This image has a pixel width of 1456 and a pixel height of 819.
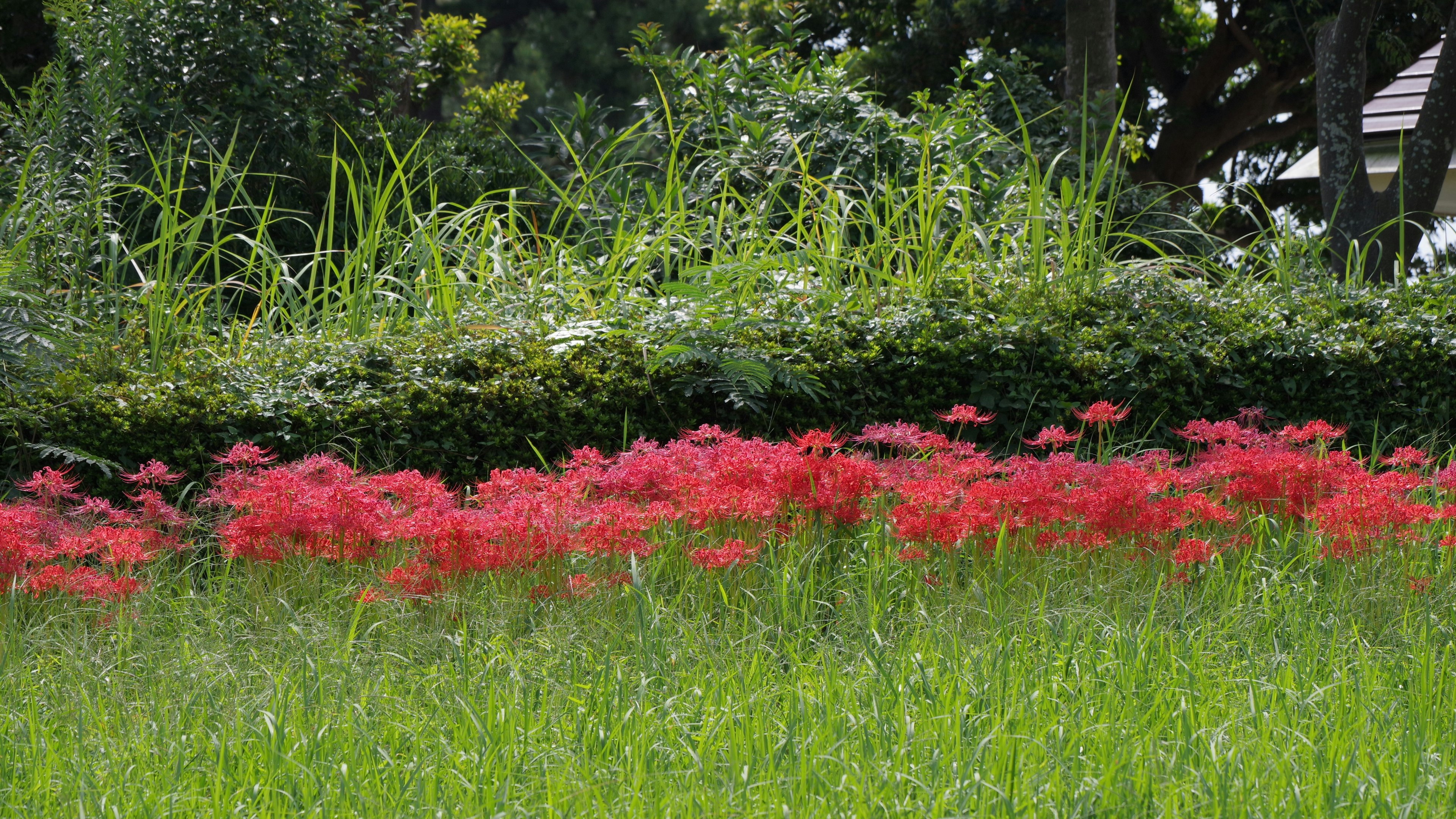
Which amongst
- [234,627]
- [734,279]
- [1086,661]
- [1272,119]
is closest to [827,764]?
[1086,661]

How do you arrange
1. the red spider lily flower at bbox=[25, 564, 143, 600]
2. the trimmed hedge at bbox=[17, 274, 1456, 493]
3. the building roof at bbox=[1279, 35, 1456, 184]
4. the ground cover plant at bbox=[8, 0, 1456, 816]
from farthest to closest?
the building roof at bbox=[1279, 35, 1456, 184]
the trimmed hedge at bbox=[17, 274, 1456, 493]
the red spider lily flower at bbox=[25, 564, 143, 600]
the ground cover plant at bbox=[8, 0, 1456, 816]

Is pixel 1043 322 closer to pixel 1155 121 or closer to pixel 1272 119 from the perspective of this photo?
pixel 1155 121

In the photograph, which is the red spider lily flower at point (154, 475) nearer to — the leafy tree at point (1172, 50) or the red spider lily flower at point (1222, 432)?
the red spider lily flower at point (1222, 432)

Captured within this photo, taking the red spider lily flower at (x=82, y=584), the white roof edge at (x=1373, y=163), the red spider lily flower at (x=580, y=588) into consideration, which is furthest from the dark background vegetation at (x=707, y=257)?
the white roof edge at (x=1373, y=163)

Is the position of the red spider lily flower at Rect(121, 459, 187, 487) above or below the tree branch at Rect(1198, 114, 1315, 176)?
below

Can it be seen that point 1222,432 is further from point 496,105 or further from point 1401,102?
point 496,105

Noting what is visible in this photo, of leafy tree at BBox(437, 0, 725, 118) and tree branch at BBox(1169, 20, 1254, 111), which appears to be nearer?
tree branch at BBox(1169, 20, 1254, 111)

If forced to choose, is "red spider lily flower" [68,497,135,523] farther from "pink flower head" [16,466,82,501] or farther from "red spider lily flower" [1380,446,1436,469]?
"red spider lily flower" [1380,446,1436,469]

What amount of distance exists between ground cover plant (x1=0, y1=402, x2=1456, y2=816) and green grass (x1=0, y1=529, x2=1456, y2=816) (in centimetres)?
1

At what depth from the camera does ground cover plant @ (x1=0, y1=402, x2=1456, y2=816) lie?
2148mm

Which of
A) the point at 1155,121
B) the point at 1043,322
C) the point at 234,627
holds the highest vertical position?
the point at 1155,121

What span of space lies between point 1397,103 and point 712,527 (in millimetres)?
9414

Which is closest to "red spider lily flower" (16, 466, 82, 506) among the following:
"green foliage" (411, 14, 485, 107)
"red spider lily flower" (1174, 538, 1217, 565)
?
"red spider lily flower" (1174, 538, 1217, 565)

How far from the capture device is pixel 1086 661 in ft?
8.65
